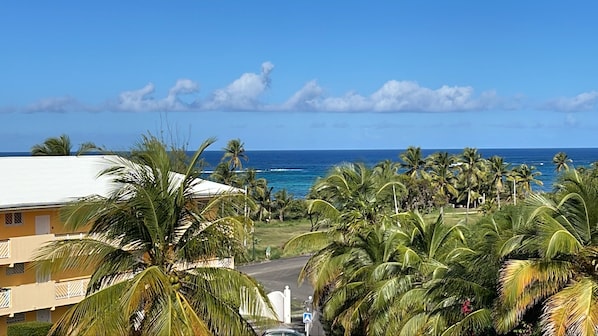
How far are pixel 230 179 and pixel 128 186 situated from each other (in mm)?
48803

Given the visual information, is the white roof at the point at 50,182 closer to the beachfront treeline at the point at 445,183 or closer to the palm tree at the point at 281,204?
the beachfront treeline at the point at 445,183

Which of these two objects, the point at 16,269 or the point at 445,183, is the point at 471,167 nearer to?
the point at 445,183

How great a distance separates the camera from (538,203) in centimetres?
1407

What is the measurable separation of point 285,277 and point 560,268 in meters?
28.8

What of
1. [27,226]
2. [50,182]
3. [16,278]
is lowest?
[16,278]

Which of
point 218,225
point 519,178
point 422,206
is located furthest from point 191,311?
point 519,178

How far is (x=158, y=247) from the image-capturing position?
501 inches

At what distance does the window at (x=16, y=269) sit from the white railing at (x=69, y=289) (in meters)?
1.30

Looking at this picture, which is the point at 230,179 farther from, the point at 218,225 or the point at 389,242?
the point at 218,225

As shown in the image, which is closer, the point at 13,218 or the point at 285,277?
the point at 13,218

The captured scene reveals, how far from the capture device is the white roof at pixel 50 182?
21.8 metres

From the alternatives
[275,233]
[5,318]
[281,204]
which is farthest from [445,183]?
[5,318]

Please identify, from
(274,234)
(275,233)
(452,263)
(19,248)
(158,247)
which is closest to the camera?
(158,247)

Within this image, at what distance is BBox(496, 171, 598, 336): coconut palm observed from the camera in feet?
40.0
